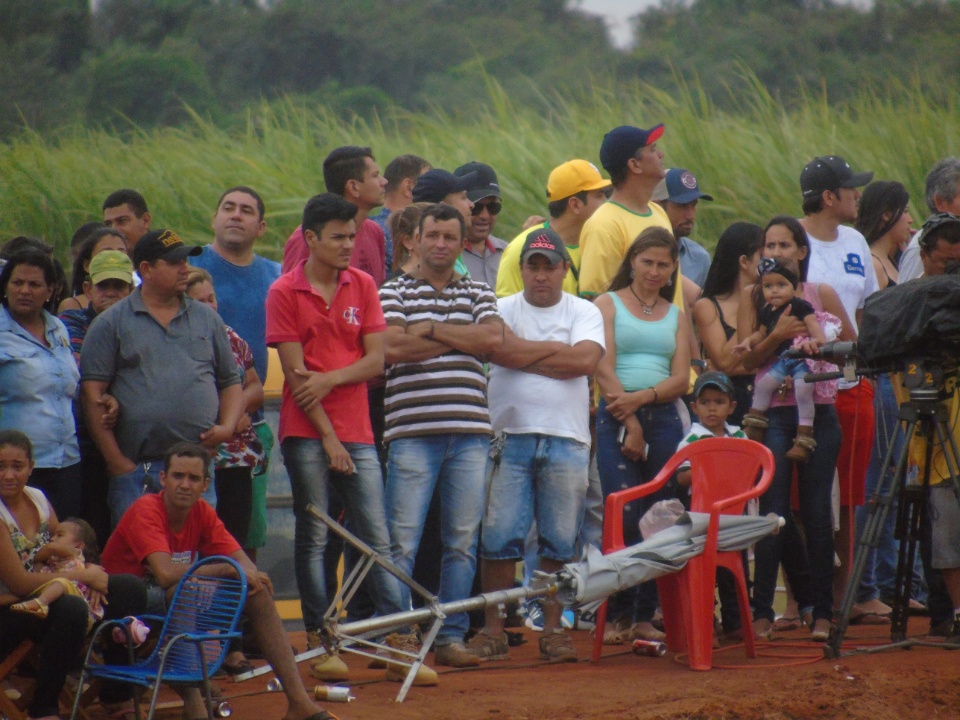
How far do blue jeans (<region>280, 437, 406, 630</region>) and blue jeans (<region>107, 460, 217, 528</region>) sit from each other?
450 millimetres

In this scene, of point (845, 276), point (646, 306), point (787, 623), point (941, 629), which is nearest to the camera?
point (941, 629)

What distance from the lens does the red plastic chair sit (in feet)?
23.4

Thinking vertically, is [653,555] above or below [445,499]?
below

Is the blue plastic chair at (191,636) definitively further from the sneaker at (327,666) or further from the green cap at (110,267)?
the green cap at (110,267)

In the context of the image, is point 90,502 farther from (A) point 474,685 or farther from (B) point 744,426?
(B) point 744,426

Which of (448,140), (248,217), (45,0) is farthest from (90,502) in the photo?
(45,0)

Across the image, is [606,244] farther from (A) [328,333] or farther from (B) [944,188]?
(B) [944,188]

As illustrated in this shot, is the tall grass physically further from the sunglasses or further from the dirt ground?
the dirt ground

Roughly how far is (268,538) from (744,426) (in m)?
3.44

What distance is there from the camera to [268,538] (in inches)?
381

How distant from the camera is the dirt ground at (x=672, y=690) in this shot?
6.29 m

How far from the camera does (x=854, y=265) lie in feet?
27.7

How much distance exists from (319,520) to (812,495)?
2657 millimetres

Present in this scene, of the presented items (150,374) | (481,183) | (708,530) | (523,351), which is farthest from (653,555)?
(481,183)
